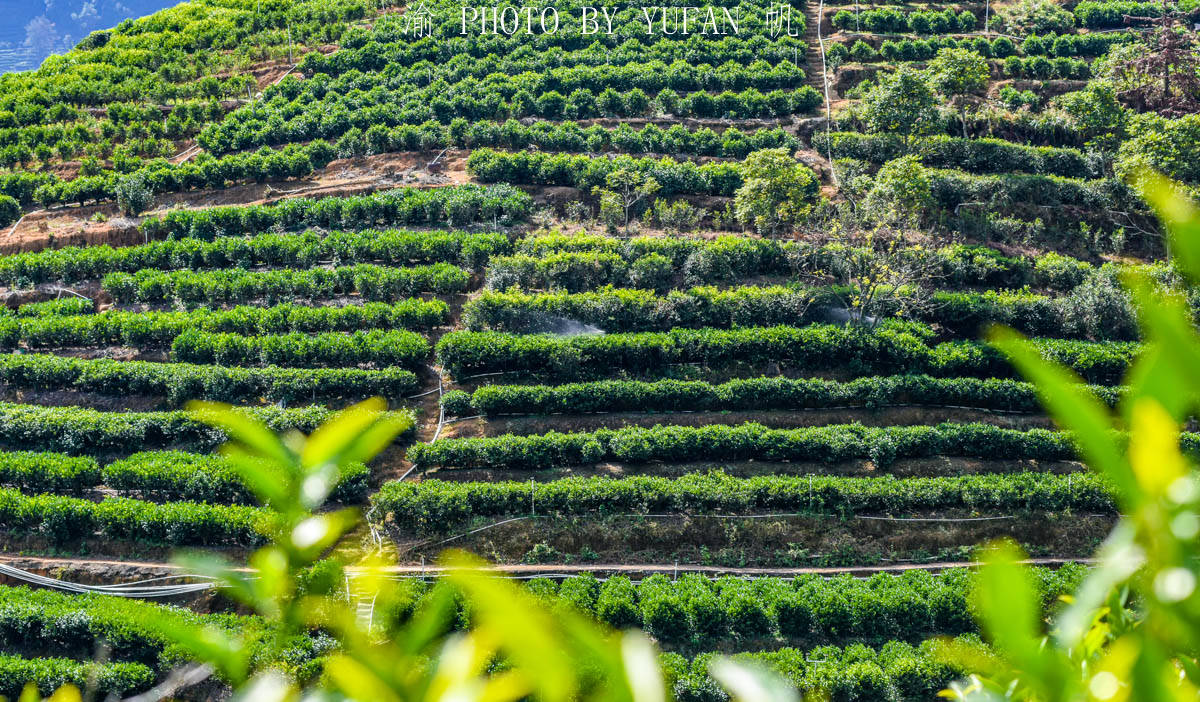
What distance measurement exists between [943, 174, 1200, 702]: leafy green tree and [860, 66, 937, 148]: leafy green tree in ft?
109

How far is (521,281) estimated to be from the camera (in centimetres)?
2891

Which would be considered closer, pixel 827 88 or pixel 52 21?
pixel 827 88

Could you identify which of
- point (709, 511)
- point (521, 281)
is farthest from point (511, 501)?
point (521, 281)

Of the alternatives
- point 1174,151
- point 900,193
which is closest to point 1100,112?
point 1174,151

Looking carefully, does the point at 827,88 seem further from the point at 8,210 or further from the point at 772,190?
the point at 8,210

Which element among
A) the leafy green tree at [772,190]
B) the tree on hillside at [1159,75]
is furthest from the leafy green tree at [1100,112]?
the leafy green tree at [772,190]

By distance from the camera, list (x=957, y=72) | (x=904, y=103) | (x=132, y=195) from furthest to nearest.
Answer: (x=132, y=195) → (x=957, y=72) → (x=904, y=103)

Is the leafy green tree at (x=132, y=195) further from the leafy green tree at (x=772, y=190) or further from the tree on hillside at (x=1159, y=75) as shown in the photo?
the tree on hillside at (x=1159, y=75)

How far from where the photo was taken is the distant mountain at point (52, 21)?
14662 cm

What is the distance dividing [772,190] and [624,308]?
23.1 feet

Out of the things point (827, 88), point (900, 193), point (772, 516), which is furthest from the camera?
point (827, 88)

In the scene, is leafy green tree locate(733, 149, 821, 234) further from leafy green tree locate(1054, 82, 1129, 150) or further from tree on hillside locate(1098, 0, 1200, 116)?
tree on hillside locate(1098, 0, 1200, 116)

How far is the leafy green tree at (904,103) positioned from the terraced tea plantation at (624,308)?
13cm

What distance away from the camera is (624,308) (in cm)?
2712
